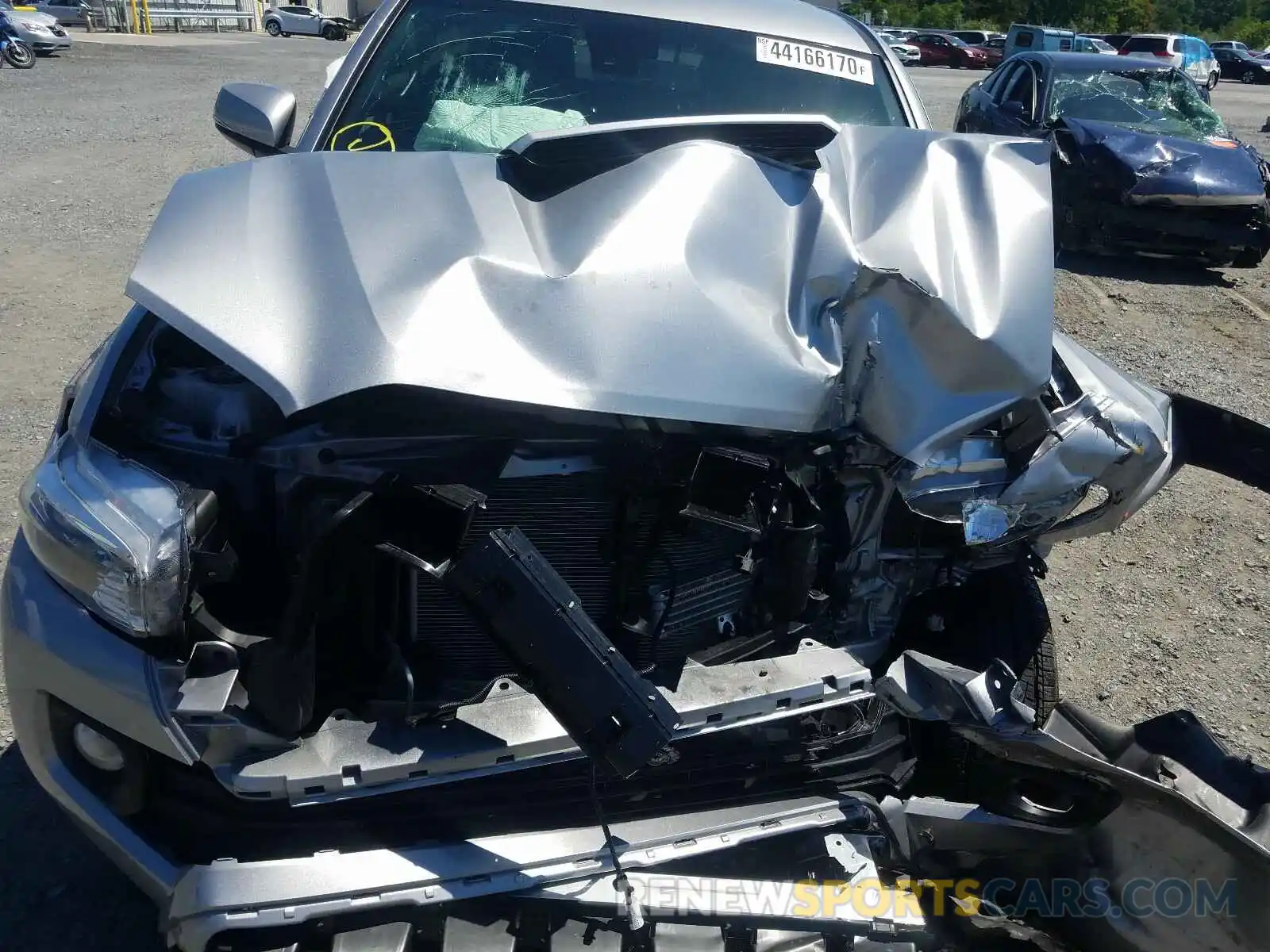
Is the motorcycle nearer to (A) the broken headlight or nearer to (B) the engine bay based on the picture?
(B) the engine bay

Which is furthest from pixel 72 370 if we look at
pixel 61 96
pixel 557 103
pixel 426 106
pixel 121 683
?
pixel 61 96

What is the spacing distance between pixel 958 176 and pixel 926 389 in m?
0.66

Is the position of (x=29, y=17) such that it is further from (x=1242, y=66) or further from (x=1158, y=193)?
(x=1242, y=66)

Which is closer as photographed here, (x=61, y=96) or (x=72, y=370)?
(x=72, y=370)

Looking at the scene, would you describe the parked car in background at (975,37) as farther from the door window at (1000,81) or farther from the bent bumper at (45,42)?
the door window at (1000,81)

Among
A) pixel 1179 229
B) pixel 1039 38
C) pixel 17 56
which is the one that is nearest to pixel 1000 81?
pixel 1179 229

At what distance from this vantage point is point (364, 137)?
2.96 m

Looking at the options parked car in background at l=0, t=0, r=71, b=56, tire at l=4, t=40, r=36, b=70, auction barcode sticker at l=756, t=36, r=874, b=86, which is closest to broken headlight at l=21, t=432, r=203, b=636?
auction barcode sticker at l=756, t=36, r=874, b=86

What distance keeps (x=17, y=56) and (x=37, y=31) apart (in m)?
1.89

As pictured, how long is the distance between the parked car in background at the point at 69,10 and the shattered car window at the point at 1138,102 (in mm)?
30688

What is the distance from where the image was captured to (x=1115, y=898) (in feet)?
6.41

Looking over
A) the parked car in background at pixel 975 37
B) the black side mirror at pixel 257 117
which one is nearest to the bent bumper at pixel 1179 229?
the black side mirror at pixel 257 117

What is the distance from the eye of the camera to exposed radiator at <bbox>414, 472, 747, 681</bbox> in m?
1.93

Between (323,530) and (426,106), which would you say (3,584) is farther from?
(426,106)
